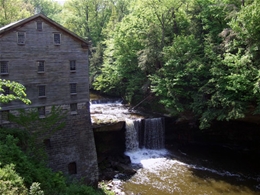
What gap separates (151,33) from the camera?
31422mm

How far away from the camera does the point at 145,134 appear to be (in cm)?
2759

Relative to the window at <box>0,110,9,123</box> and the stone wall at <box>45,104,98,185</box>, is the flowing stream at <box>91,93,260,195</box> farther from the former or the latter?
the window at <box>0,110,9,123</box>

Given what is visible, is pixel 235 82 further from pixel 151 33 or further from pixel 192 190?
pixel 151 33

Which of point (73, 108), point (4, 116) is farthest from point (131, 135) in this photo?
point (4, 116)

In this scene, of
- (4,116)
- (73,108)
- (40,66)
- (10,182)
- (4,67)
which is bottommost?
(10,182)

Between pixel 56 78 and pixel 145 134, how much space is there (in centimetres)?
1197

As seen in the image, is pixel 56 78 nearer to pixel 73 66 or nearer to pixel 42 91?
pixel 42 91

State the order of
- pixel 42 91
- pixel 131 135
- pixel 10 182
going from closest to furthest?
pixel 10 182
pixel 42 91
pixel 131 135

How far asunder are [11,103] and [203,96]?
17.2 m

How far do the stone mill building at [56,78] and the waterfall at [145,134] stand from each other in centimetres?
606

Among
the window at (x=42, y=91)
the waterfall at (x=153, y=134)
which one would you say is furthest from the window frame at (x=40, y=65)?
the waterfall at (x=153, y=134)

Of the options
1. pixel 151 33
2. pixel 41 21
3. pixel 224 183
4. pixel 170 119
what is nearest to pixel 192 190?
pixel 224 183

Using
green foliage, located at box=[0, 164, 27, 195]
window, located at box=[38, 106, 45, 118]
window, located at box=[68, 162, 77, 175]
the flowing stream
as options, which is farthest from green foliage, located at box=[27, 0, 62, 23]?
green foliage, located at box=[0, 164, 27, 195]

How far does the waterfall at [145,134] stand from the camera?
1053 inches
